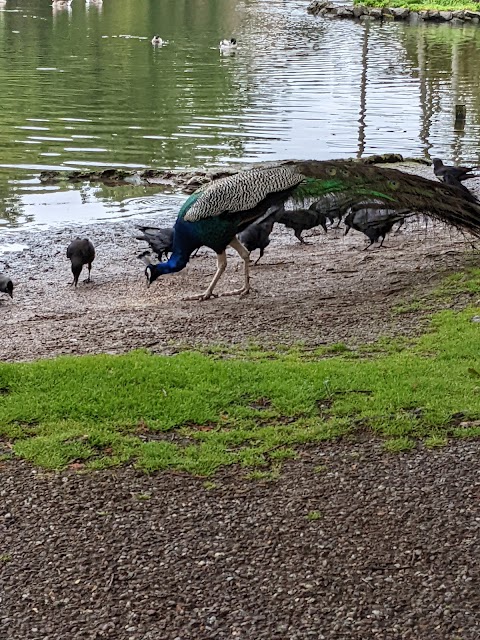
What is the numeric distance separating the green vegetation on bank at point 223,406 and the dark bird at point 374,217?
3145mm

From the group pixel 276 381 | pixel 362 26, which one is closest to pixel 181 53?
pixel 362 26

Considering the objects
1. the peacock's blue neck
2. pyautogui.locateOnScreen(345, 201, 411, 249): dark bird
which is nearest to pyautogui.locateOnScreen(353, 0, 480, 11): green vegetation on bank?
pyautogui.locateOnScreen(345, 201, 411, 249): dark bird

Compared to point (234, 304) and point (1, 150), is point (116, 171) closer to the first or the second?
point (1, 150)

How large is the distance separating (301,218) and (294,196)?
167cm

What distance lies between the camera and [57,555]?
15.0 feet

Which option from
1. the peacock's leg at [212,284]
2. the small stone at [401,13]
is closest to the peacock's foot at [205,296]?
the peacock's leg at [212,284]

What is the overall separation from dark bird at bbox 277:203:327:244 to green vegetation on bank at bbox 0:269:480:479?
3.48 metres

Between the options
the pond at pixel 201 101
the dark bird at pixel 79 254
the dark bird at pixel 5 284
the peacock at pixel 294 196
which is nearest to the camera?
the peacock at pixel 294 196

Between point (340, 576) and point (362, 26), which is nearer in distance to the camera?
point (340, 576)

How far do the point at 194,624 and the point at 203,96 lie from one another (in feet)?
77.9

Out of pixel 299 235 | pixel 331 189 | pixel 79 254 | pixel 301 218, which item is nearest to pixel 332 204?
pixel 331 189

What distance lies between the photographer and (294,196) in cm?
979

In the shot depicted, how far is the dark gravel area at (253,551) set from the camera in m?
4.04

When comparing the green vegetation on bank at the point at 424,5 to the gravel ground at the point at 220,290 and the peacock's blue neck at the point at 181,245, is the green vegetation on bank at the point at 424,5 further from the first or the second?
the peacock's blue neck at the point at 181,245
